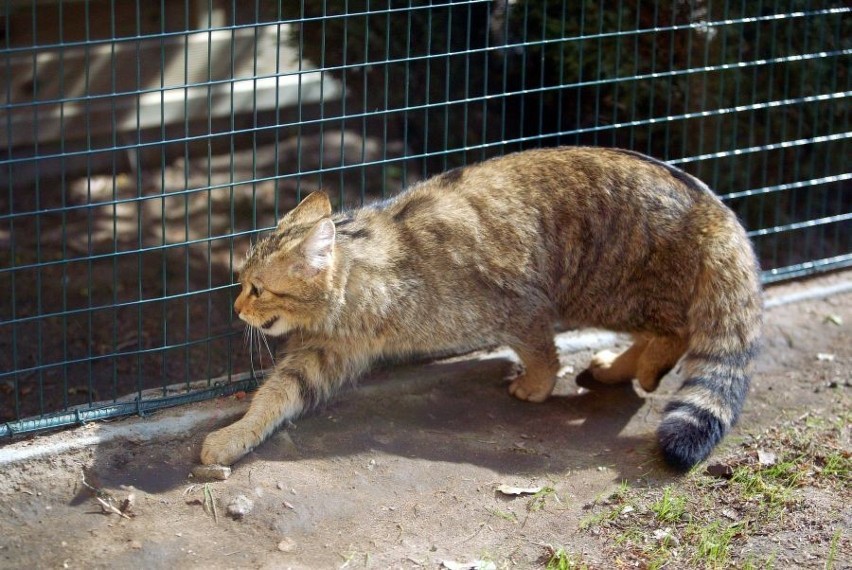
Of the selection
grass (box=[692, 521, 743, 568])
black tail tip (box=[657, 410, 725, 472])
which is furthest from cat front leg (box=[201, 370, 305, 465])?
grass (box=[692, 521, 743, 568])

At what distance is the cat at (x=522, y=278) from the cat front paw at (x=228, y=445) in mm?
113

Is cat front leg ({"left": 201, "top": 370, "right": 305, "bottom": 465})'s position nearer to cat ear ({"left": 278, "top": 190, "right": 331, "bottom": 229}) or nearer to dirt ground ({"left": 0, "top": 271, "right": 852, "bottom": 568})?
Answer: dirt ground ({"left": 0, "top": 271, "right": 852, "bottom": 568})

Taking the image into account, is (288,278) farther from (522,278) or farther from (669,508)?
(669,508)

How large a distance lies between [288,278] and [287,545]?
120cm

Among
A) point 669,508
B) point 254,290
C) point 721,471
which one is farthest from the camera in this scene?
point 254,290

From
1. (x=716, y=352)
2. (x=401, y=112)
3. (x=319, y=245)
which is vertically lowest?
(x=716, y=352)

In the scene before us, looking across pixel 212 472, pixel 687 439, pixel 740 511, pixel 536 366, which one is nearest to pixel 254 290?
pixel 212 472

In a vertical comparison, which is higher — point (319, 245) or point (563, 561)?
point (319, 245)

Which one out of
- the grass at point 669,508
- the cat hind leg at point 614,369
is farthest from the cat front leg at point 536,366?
the grass at point 669,508

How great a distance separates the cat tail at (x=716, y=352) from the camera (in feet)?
15.8

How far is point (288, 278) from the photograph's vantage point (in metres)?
4.90

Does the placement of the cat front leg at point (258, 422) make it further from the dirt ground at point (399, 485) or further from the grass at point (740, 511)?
the grass at point (740, 511)

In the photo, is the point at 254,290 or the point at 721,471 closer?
the point at 721,471

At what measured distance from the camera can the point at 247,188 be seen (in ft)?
27.0
